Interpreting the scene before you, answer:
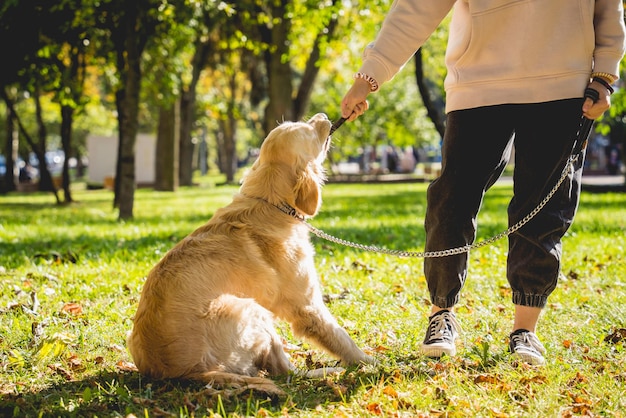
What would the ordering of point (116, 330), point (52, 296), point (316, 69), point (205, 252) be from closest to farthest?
point (205, 252)
point (116, 330)
point (52, 296)
point (316, 69)

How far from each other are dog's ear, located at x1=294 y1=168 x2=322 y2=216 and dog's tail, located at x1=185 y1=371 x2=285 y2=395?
103 cm

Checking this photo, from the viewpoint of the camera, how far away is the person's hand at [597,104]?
3.33 meters

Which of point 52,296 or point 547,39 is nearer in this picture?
point 547,39

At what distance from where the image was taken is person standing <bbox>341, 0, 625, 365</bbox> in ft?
11.2

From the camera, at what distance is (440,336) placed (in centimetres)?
371

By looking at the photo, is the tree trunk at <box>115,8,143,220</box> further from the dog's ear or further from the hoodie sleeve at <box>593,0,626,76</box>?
the hoodie sleeve at <box>593,0,626,76</box>

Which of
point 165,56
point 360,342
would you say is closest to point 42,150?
point 165,56

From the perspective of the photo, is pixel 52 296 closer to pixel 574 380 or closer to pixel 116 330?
pixel 116 330

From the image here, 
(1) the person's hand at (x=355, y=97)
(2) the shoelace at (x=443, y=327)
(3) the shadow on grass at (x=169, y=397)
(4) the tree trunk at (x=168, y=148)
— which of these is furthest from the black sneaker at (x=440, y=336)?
(4) the tree trunk at (x=168, y=148)

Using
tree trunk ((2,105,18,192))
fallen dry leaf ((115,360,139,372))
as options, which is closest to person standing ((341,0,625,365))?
fallen dry leaf ((115,360,139,372))

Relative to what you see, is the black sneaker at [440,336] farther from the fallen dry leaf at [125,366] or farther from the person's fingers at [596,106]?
the fallen dry leaf at [125,366]

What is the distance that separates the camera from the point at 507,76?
3461 millimetres

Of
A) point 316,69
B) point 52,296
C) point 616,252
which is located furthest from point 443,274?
point 316,69

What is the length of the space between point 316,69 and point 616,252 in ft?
37.3
